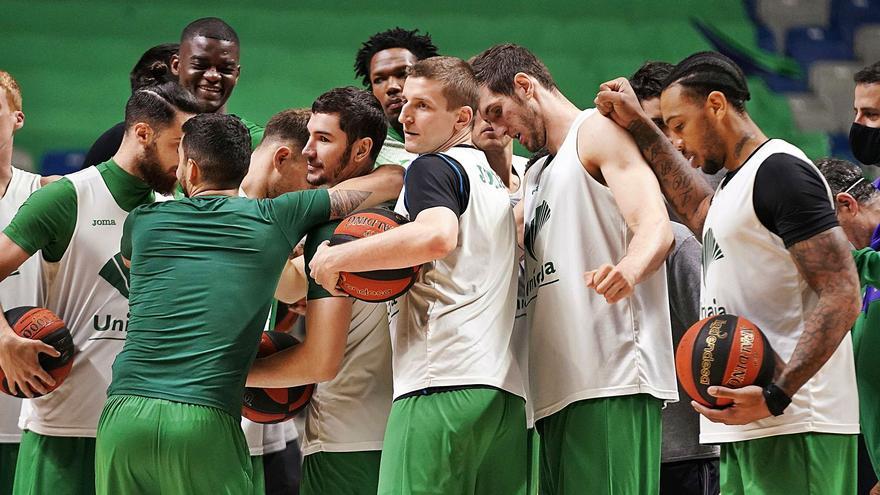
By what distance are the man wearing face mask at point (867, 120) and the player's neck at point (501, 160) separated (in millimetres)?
2111

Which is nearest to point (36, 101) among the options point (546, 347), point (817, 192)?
point (546, 347)

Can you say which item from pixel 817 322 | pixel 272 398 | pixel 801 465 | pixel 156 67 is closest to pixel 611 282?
pixel 817 322

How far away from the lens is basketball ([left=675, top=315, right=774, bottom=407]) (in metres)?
3.83

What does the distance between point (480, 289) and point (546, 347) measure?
0.39 m

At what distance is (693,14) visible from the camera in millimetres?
11773

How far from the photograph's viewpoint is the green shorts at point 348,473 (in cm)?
481

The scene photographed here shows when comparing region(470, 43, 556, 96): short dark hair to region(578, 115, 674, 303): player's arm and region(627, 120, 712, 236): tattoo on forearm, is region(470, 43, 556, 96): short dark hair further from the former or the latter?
region(627, 120, 712, 236): tattoo on forearm

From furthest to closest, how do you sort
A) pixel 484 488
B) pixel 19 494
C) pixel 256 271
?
pixel 19 494 < pixel 256 271 < pixel 484 488

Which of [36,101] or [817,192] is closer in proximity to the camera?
[817,192]

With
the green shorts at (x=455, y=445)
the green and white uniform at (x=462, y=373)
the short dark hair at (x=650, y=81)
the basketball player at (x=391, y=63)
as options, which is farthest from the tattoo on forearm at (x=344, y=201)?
the basketball player at (x=391, y=63)

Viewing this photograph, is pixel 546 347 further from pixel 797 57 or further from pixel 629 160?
pixel 797 57

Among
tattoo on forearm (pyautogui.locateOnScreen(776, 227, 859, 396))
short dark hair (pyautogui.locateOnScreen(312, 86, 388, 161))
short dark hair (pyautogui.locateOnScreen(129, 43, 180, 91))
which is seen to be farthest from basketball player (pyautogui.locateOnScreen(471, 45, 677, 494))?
short dark hair (pyautogui.locateOnScreen(129, 43, 180, 91))

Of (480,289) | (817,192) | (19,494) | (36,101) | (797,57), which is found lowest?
(19,494)

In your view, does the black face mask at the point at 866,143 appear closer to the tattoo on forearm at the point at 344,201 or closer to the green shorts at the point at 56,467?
the tattoo on forearm at the point at 344,201
